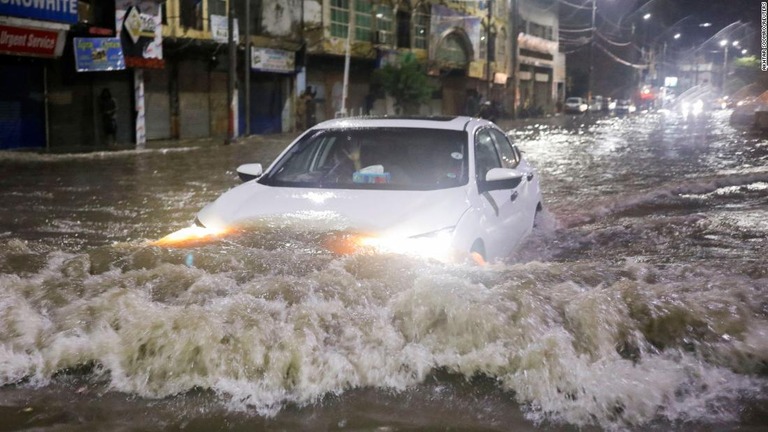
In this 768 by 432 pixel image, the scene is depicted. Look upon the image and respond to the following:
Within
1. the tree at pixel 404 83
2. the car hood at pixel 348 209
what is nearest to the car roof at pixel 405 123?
the car hood at pixel 348 209

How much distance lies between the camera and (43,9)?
19875mm

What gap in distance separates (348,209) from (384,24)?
36.5 metres

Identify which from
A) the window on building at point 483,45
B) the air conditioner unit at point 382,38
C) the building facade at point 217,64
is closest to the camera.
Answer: the building facade at point 217,64

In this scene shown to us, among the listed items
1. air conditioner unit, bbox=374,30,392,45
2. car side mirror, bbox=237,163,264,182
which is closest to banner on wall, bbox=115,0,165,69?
air conditioner unit, bbox=374,30,392,45

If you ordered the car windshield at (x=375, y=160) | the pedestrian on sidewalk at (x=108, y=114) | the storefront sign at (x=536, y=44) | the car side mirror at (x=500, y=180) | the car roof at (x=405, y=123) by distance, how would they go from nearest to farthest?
the car side mirror at (x=500, y=180) → the car windshield at (x=375, y=160) → the car roof at (x=405, y=123) → the pedestrian on sidewalk at (x=108, y=114) → the storefront sign at (x=536, y=44)

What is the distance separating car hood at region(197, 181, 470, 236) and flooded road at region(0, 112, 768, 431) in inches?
7.4

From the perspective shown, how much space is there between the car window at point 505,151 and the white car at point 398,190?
22 mm

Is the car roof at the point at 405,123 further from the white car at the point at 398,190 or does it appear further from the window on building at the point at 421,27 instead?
the window on building at the point at 421,27

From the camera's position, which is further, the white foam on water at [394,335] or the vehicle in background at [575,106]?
the vehicle in background at [575,106]

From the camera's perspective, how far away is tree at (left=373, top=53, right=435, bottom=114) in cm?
3741

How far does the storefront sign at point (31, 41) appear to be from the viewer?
1944 centimetres

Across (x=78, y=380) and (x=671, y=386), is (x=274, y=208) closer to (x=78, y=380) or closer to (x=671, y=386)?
(x=78, y=380)

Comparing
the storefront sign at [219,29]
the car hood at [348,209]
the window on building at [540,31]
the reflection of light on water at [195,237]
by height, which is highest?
the window on building at [540,31]

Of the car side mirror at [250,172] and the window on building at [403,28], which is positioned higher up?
the window on building at [403,28]
